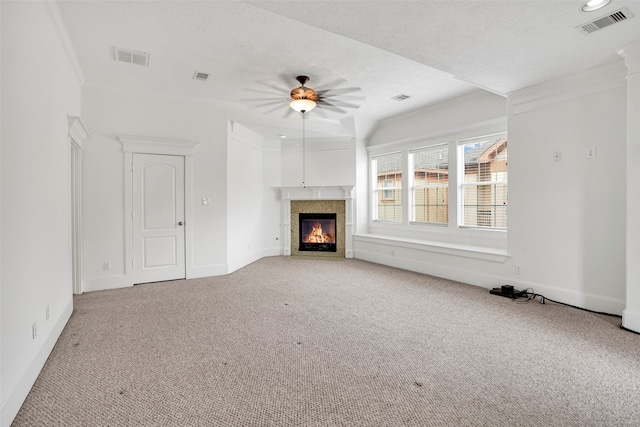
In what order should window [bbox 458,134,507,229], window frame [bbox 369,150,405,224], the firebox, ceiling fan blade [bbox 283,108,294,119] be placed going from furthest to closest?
the firebox
window frame [bbox 369,150,405,224]
ceiling fan blade [bbox 283,108,294,119]
window [bbox 458,134,507,229]

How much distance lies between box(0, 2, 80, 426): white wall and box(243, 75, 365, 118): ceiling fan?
2436mm

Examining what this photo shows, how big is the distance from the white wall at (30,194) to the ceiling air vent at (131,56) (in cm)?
50

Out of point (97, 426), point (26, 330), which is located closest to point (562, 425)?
point (97, 426)

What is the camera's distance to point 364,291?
4383 millimetres

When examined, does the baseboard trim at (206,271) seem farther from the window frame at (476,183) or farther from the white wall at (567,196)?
the window frame at (476,183)

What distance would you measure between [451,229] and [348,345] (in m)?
3.67

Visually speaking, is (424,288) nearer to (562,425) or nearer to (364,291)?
(364,291)

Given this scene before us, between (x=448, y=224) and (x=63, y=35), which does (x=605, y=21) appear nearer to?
(x=448, y=224)

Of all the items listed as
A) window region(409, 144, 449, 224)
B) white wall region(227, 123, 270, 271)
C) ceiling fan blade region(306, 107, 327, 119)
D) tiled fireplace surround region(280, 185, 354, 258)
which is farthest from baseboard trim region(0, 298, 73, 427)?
window region(409, 144, 449, 224)

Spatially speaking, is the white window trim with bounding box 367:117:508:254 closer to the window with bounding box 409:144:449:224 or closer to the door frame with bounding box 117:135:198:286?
the window with bounding box 409:144:449:224

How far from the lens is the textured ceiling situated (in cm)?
244

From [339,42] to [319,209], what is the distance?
169 inches

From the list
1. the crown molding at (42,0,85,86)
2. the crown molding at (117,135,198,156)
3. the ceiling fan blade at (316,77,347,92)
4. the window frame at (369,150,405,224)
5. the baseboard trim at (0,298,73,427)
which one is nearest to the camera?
the baseboard trim at (0,298,73,427)

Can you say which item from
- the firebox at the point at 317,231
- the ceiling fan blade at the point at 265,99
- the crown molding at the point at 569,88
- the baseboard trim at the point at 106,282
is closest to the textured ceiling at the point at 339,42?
the crown molding at the point at 569,88
